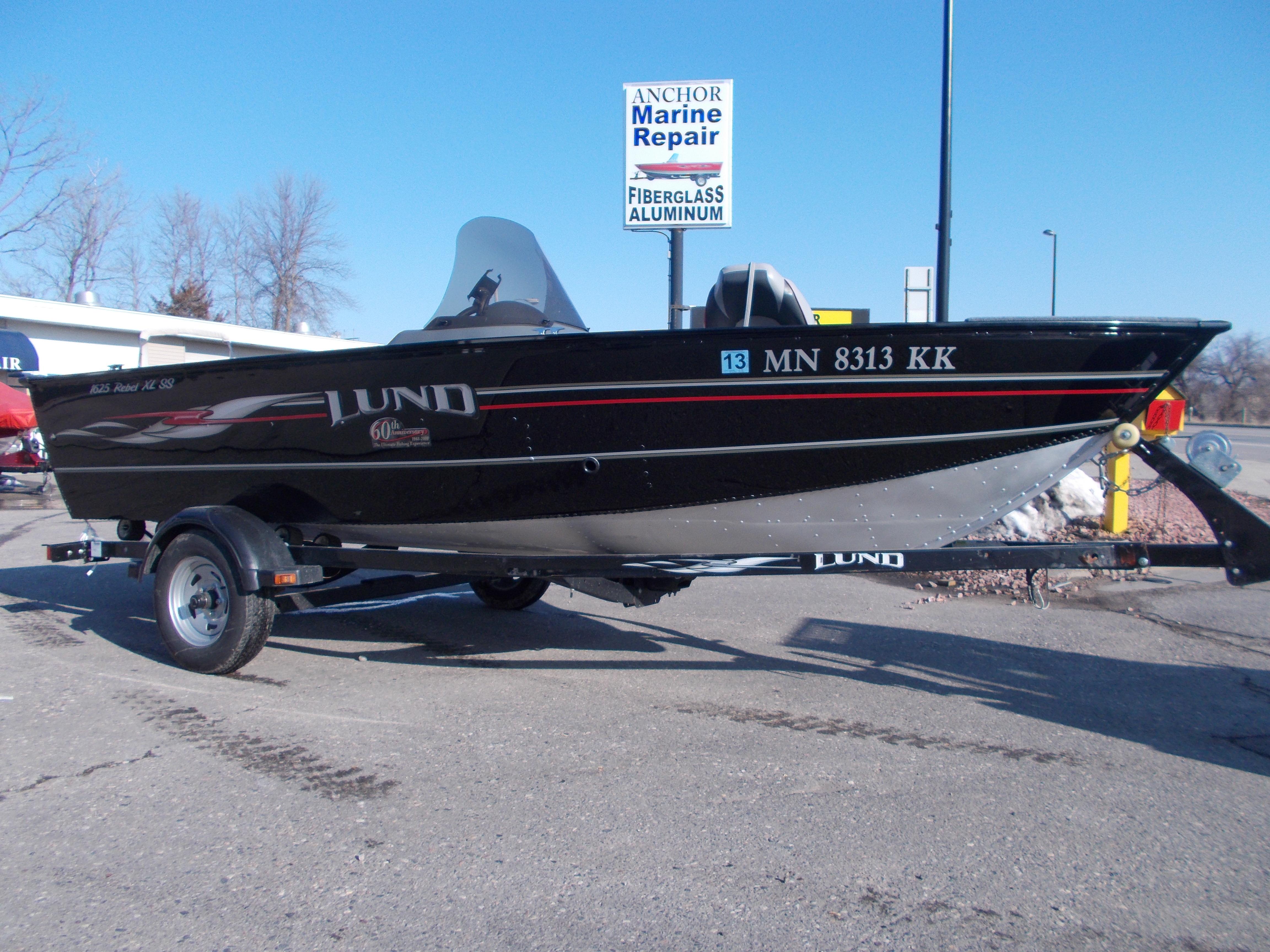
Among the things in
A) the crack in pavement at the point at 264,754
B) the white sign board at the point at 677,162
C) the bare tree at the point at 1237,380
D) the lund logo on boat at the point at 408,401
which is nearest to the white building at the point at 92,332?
the white sign board at the point at 677,162

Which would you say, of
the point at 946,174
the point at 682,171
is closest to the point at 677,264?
the point at 682,171

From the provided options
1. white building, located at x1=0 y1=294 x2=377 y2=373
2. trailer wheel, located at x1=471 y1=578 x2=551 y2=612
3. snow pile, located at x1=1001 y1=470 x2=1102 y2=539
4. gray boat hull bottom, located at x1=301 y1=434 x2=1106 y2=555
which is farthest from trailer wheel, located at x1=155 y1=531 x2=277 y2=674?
white building, located at x1=0 y1=294 x2=377 y2=373

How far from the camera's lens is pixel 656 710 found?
13.3ft

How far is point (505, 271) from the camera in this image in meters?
5.52

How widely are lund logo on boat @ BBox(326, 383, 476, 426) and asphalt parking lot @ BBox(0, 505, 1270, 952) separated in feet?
4.59

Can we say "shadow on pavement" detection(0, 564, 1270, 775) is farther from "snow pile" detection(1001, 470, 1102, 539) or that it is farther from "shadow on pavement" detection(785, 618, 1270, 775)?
"snow pile" detection(1001, 470, 1102, 539)

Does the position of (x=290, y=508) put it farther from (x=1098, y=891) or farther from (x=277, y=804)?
(x=1098, y=891)

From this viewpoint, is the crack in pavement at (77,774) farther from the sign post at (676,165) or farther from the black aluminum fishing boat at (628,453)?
the sign post at (676,165)

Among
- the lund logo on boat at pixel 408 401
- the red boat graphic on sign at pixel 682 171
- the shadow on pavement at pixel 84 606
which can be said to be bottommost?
the shadow on pavement at pixel 84 606

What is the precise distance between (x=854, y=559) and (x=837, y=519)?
22cm

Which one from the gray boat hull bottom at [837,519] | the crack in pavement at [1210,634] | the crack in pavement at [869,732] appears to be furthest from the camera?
the crack in pavement at [1210,634]

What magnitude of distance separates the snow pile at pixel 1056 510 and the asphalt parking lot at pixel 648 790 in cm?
258

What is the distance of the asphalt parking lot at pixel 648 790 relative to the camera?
2.35 metres

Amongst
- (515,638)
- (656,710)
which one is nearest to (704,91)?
(515,638)
